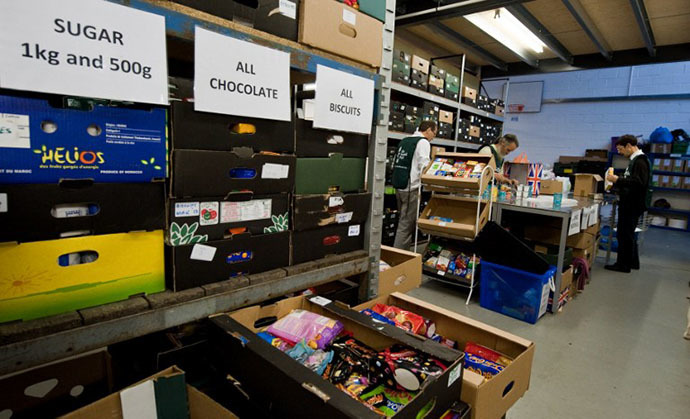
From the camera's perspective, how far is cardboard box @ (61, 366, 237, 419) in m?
0.86

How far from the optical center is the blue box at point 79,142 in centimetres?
69

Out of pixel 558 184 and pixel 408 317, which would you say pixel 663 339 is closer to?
pixel 558 184

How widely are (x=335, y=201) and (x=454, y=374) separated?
60 cm

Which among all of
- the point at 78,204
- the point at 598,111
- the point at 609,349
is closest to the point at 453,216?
the point at 609,349

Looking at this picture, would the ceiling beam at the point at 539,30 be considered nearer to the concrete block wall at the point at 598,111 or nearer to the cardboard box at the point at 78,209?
the concrete block wall at the point at 598,111

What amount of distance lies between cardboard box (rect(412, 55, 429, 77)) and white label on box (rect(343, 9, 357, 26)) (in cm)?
406

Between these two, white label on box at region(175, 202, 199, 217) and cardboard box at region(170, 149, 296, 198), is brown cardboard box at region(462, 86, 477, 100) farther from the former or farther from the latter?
white label on box at region(175, 202, 199, 217)

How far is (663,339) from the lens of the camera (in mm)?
2773

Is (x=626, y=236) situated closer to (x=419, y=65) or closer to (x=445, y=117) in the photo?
(x=445, y=117)

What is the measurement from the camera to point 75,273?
0.78m

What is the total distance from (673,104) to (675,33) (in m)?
3.05

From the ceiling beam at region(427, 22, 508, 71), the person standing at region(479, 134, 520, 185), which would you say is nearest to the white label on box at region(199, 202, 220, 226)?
the person standing at region(479, 134, 520, 185)

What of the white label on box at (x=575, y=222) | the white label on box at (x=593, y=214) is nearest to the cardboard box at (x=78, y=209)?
the white label on box at (x=575, y=222)

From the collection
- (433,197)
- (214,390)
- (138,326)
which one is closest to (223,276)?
(138,326)
